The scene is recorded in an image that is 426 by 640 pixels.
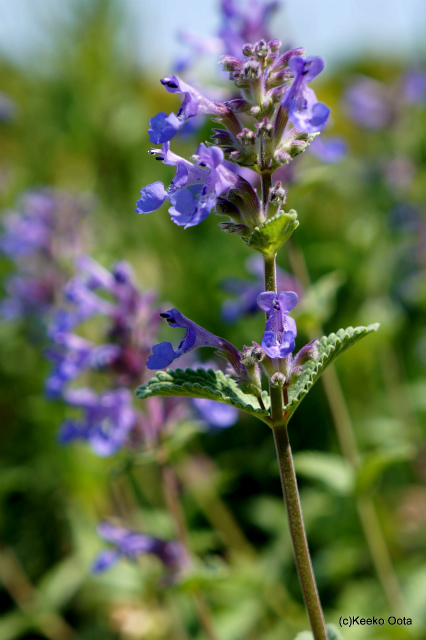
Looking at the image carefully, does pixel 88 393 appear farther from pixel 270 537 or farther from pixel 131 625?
pixel 270 537

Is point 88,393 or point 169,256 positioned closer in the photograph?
point 88,393

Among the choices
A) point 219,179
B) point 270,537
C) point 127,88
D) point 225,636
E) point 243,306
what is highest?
point 127,88

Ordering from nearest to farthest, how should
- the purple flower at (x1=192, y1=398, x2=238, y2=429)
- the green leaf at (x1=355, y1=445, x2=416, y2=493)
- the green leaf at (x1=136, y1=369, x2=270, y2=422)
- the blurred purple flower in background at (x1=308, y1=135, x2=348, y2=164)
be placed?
the green leaf at (x1=136, y1=369, x2=270, y2=422)
the green leaf at (x1=355, y1=445, x2=416, y2=493)
the purple flower at (x1=192, y1=398, x2=238, y2=429)
the blurred purple flower in background at (x1=308, y1=135, x2=348, y2=164)

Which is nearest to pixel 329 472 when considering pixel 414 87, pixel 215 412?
pixel 215 412

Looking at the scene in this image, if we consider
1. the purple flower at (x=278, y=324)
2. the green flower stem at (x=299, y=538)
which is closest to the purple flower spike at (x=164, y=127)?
the purple flower at (x=278, y=324)

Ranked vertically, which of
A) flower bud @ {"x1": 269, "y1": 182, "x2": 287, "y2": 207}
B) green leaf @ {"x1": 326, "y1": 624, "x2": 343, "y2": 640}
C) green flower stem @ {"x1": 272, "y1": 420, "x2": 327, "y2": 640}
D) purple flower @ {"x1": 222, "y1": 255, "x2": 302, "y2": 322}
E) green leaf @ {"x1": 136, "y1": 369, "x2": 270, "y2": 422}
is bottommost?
green leaf @ {"x1": 326, "y1": 624, "x2": 343, "y2": 640}

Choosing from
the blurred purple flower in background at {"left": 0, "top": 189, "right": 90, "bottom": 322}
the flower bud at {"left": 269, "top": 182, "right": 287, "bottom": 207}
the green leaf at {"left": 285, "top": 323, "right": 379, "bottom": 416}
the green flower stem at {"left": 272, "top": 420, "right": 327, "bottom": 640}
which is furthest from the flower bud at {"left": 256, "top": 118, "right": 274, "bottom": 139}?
the blurred purple flower in background at {"left": 0, "top": 189, "right": 90, "bottom": 322}

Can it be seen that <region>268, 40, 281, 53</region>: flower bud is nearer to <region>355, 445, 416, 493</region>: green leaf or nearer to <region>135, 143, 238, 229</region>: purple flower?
<region>135, 143, 238, 229</region>: purple flower

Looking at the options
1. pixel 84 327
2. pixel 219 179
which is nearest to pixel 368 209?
pixel 84 327
